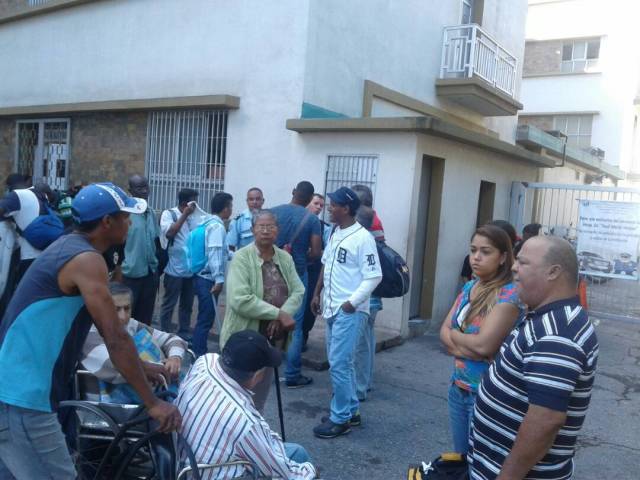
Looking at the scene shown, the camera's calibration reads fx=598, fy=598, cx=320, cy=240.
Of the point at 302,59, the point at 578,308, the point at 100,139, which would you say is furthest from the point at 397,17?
the point at 578,308

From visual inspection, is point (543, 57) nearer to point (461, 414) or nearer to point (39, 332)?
point (461, 414)

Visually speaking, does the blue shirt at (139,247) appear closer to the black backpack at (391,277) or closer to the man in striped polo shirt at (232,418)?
the black backpack at (391,277)

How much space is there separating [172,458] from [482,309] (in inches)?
64.4

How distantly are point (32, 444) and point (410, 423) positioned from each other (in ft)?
11.1

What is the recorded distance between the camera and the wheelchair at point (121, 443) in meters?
2.54

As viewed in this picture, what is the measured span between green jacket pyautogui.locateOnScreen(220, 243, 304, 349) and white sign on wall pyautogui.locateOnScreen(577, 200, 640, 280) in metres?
6.72

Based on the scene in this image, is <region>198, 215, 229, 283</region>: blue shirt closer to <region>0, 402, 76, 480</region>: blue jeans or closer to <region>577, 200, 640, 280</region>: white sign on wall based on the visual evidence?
<region>0, 402, 76, 480</region>: blue jeans

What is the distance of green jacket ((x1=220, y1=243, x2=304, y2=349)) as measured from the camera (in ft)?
13.3

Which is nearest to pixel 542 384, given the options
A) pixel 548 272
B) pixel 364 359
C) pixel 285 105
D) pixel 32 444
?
pixel 548 272

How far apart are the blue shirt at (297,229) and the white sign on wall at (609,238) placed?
5310 millimetres

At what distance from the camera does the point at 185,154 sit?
9984 millimetres

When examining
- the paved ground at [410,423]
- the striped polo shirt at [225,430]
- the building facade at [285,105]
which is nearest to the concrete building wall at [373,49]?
the building facade at [285,105]

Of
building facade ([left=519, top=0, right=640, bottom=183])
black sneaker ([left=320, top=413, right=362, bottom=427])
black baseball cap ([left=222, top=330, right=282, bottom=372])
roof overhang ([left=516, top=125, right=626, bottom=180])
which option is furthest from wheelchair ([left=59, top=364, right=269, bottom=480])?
building facade ([left=519, top=0, right=640, bottom=183])

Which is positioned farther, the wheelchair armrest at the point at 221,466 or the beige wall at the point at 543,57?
the beige wall at the point at 543,57
